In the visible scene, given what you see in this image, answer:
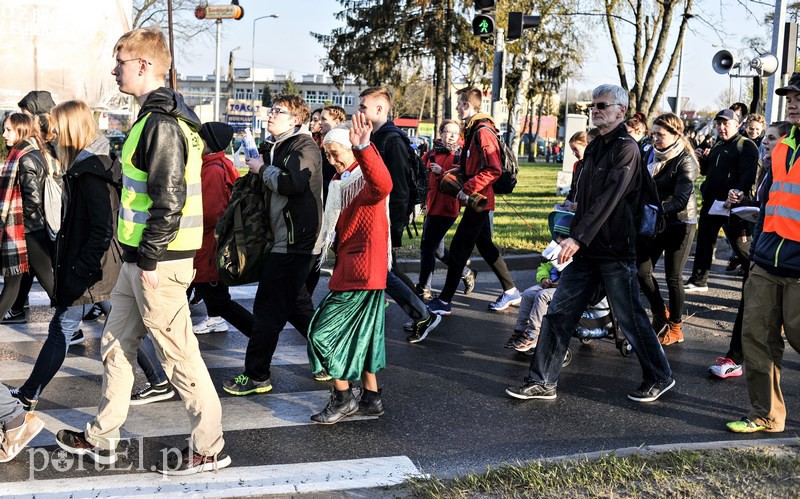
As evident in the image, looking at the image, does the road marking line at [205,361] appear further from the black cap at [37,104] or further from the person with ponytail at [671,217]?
the person with ponytail at [671,217]

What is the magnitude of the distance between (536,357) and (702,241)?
4.65m

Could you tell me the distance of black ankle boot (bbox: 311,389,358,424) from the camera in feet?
16.2

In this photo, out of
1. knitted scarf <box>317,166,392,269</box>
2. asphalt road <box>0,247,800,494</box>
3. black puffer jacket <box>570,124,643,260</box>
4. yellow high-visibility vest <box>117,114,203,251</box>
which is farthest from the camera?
black puffer jacket <box>570,124,643,260</box>

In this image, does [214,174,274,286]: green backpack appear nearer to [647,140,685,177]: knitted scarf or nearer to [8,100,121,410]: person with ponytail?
[8,100,121,410]: person with ponytail

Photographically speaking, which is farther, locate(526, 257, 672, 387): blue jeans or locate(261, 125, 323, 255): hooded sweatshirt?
locate(526, 257, 672, 387): blue jeans

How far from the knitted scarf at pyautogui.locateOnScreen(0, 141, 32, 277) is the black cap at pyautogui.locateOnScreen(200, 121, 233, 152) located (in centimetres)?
128

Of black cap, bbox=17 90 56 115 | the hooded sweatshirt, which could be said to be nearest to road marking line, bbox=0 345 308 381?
the hooded sweatshirt

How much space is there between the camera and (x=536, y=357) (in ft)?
18.2

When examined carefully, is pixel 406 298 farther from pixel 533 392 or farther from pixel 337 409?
pixel 337 409

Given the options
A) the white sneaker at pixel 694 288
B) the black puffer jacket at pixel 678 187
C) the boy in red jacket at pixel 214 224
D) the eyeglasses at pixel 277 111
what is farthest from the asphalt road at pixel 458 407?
the white sneaker at pixel 694 288

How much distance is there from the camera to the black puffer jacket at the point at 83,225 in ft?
15.6

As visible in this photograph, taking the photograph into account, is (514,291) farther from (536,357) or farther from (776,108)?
(776,108)

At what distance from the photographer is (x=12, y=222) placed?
5891 mm

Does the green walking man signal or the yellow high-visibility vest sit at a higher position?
the green walking man signal
